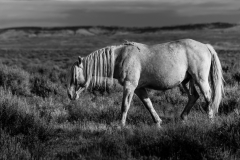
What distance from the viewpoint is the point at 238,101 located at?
8.84 meters

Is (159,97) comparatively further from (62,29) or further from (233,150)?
(62,29)

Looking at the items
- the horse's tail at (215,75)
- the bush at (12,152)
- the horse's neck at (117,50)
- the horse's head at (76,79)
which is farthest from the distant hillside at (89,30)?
the bush at (12,152)

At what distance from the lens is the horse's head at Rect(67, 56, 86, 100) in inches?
278

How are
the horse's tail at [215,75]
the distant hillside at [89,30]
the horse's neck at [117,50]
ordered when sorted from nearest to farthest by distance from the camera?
1. the horse's neck at [117,50]
2. the horse's tail at [215,75]
3. the distant hillside at [89,30]

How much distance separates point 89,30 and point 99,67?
7057 inches

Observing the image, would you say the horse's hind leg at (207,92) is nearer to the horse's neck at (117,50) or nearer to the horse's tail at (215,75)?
the horse's tail at (215,75)

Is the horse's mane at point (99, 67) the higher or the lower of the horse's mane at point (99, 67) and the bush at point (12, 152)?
the higher

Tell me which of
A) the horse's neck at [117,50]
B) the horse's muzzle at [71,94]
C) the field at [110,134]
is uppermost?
the horse's neck at [117,50]

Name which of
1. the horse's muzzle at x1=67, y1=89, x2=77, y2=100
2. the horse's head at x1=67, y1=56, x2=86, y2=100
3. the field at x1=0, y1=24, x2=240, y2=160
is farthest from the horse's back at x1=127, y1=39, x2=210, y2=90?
the horse's muzzle at x1=67, y1=89, x2=77, y2=100

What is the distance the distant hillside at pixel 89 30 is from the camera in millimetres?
166000

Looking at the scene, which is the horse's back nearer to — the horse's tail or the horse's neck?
the horse's neck

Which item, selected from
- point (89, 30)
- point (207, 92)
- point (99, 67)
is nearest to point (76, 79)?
point (99, 67)

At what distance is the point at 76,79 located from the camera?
7.09m

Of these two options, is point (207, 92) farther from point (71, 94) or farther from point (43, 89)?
point (43, 89)
